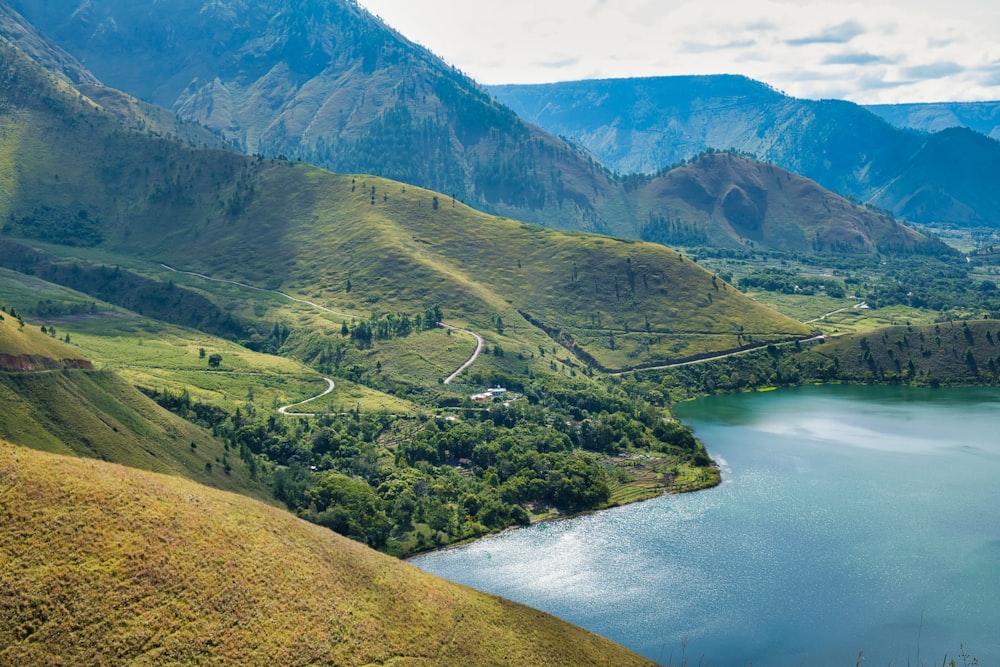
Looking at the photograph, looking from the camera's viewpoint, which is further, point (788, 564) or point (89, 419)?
point (788, 564)

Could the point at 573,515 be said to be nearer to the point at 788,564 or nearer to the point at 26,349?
the point at 788,564

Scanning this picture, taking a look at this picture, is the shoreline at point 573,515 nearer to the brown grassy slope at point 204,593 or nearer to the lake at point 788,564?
the lake at point 788,564

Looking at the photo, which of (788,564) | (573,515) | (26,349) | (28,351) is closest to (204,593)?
(28,351)

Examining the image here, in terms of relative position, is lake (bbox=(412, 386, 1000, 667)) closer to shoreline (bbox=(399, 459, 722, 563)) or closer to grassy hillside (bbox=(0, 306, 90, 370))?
shoreline (bbox=(399, 459, 722, 563))

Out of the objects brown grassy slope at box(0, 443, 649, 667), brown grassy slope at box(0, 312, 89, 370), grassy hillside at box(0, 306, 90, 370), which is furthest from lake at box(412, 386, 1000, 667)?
brown grassy slope at box(0, 312, 89, 370)

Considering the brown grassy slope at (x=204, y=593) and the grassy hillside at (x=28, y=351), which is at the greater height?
the grassy hillside at (x=28, y=351)

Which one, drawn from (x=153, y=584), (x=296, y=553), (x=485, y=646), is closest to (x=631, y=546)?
(x=485, y=646)

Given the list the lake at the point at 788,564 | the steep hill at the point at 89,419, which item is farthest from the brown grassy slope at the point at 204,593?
the steep hill at the point at 89,419
